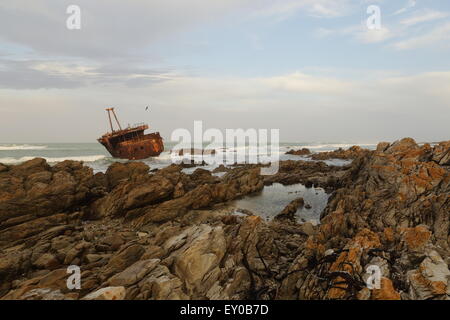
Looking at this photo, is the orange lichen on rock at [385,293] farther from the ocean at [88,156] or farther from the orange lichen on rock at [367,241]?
the ocean at [88,156]

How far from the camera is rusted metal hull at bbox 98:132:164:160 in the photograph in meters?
48.3

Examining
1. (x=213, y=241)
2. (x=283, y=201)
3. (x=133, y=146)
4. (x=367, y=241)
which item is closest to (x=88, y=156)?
(x=133, y=146)

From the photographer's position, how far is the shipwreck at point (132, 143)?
48438mm

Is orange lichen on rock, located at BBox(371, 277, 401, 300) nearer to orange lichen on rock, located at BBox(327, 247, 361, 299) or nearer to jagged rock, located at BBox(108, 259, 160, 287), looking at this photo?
orange lichen on rock, located at BBox(327, 247, 361, 299)

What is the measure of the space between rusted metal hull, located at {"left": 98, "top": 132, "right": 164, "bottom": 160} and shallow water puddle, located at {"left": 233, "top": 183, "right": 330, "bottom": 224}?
32653 millimetres

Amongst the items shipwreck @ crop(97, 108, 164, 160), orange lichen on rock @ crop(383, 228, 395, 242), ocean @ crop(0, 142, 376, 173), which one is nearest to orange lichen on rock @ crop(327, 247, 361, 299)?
orange lichen on rock @ crop(383, 228, 395, 242)

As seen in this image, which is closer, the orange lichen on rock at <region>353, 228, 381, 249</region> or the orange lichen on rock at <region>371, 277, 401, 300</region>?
the orange lichen on rock at <region>371, 277, 401, 300</region>

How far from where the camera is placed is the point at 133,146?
48.4m

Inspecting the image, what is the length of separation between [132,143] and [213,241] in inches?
1766

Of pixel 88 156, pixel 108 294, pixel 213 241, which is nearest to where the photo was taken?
pixel 108 294

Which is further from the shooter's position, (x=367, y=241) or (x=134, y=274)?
(x=367, y=241)

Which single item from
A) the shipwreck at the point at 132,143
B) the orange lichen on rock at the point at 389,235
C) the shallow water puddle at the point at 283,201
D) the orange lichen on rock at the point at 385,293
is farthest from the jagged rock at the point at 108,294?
the shipwreck at the point at 132,143

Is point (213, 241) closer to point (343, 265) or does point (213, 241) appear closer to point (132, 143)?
point (343, 265)
